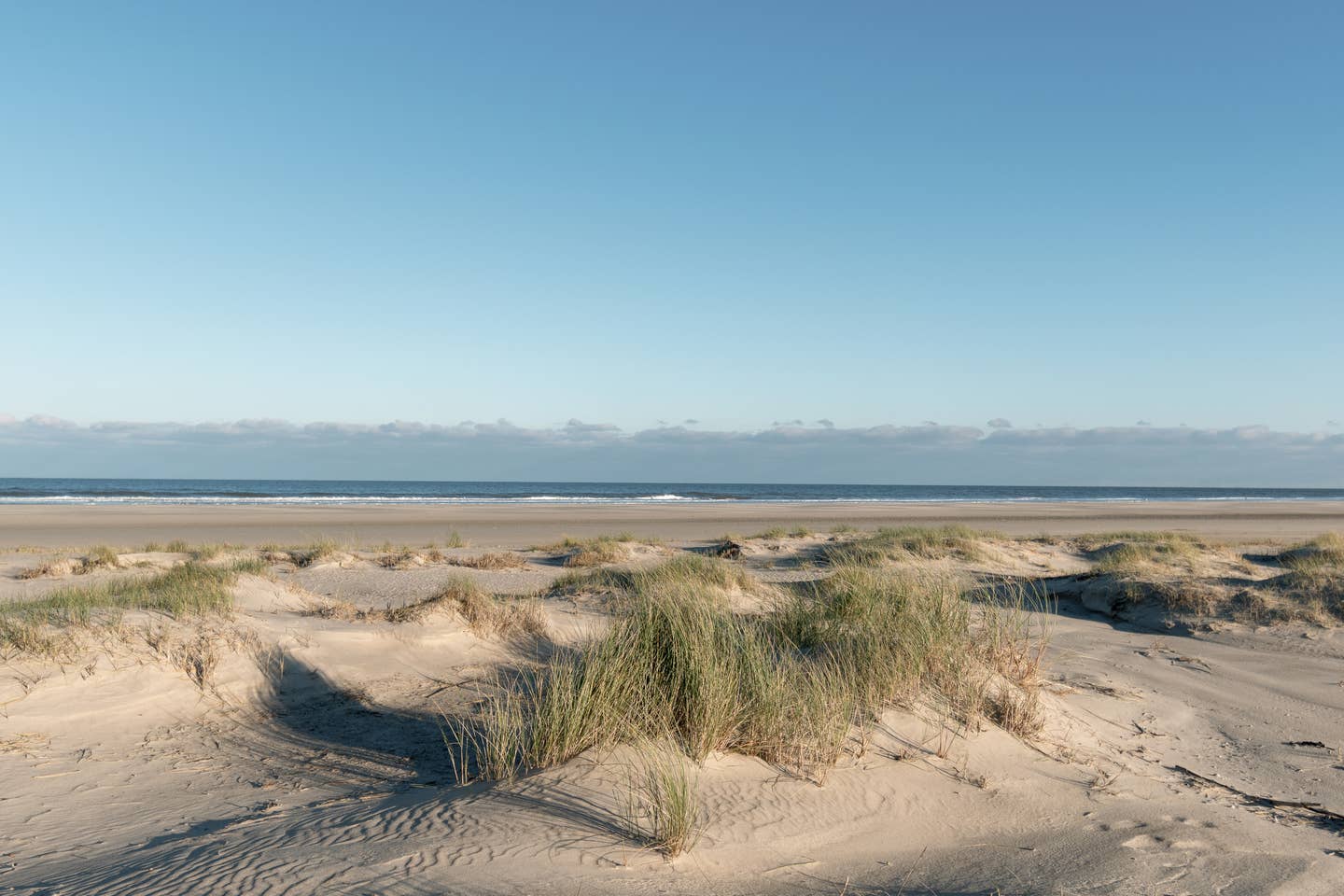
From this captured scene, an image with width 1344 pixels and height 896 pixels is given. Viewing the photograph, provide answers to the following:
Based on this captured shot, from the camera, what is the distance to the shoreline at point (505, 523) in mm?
27109

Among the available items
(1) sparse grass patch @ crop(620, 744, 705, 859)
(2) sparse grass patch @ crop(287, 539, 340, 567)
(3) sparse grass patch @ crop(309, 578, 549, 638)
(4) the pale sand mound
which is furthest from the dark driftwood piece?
(2) sparse grass patch @ crop(287, 539, 340, 567)

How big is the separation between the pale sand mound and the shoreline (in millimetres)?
16868

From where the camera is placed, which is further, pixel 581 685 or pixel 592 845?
pixel 581 685

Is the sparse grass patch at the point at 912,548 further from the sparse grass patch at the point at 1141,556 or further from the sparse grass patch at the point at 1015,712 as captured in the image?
the sparse grass patch at the point at 1015,712

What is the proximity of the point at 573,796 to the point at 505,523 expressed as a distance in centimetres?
3018

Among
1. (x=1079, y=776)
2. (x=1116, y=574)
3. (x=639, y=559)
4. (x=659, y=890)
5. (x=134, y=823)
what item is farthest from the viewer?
(x=639, y=559)

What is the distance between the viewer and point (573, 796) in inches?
164

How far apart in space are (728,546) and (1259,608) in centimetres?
1176

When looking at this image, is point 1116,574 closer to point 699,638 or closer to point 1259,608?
point 1259,608

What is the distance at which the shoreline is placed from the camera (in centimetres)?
2711

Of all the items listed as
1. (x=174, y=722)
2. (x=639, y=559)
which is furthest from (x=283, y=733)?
(x=639, y=559)

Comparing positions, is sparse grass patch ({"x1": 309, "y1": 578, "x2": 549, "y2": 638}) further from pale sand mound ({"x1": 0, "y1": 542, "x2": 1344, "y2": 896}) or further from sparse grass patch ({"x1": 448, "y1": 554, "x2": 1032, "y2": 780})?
sparse grass patch ({"x1": 448, "y1": 554, "x2": 1032, "y2": 780})

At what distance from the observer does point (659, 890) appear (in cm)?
342

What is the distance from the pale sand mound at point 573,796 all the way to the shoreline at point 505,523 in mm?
16868
